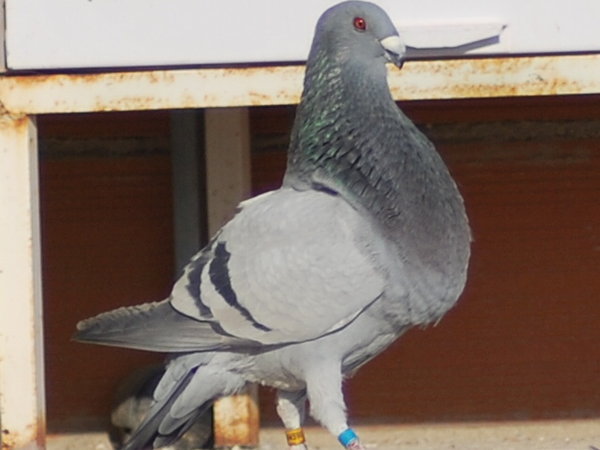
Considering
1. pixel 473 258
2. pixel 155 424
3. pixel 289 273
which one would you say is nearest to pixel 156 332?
pixel 155 424

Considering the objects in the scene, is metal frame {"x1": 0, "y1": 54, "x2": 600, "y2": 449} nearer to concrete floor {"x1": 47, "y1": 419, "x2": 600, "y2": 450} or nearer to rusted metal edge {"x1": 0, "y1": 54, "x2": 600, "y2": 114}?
rusted metal edge {"x1": 0, "y1": 54, "x2": 600, "y2": 114}

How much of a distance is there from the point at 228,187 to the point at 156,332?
1670mm

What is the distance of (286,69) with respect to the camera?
500cm

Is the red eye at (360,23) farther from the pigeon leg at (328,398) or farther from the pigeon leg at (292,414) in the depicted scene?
the pigeon leg at (292,414)

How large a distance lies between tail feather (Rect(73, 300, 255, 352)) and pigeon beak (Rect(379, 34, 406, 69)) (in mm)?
940

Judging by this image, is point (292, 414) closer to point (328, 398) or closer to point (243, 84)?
point (328, 398)

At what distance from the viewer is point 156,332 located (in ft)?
15.3

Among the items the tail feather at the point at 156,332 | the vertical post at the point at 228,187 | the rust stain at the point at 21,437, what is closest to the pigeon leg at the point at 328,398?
the tail feather at the point at 156,332

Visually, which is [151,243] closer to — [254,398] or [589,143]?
[254,398]

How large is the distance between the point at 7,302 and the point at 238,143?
5.19 feet

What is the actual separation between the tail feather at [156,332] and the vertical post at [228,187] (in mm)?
1515

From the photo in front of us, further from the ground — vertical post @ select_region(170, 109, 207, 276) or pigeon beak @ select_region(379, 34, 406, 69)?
pigeon beak @ select_region(379, 34, 406, 69)

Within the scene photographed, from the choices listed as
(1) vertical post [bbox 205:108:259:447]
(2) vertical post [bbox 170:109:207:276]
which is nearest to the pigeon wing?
(1) vertical post [bbox 205:108:259:447]

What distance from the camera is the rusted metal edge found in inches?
196
